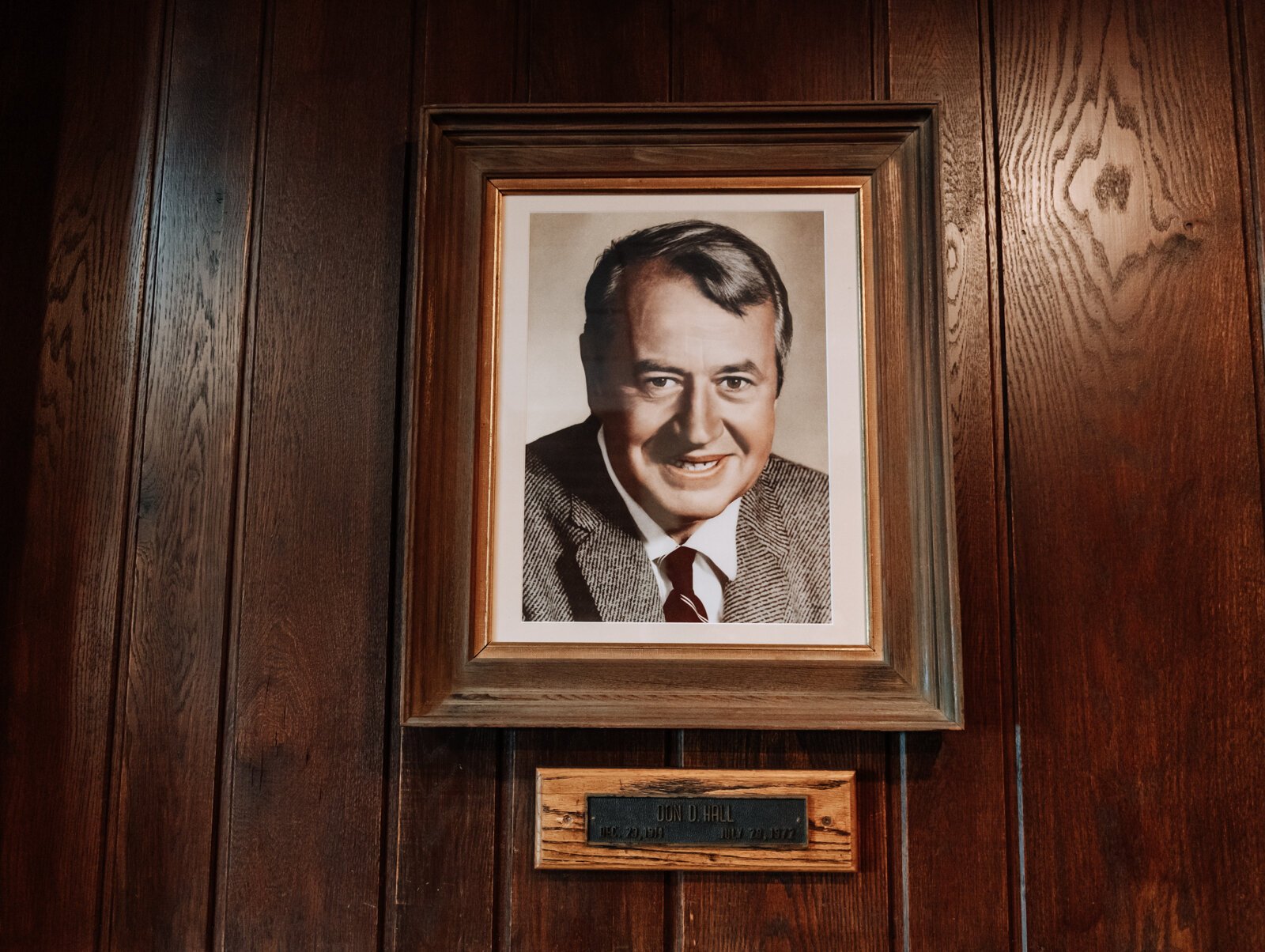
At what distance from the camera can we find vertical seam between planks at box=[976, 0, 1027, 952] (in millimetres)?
997

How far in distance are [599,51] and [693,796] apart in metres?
0.86

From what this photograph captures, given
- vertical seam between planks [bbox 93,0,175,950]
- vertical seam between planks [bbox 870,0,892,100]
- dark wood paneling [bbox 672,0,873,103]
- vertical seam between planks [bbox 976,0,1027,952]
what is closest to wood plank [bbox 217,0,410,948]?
vertical seam between planks [bbox 93,0,175,950]

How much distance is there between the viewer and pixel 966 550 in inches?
40.8

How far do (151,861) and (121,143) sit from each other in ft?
2.71

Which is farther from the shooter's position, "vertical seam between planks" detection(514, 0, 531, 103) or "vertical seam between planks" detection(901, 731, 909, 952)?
"vertical seam between planks" detection(514, 0, 531, 103)

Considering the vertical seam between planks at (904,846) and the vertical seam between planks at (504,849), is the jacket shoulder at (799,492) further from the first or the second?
the vertical seam between planks at (504,849)

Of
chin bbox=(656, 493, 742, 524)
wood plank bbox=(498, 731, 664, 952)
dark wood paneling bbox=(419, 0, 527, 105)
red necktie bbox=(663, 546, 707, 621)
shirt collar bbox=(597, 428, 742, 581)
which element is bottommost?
wood plank bbox=(498, 731, 664, 952)

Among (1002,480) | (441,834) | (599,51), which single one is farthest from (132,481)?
(1002,480)

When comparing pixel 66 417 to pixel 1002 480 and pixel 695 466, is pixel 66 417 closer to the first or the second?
pixel 695 466

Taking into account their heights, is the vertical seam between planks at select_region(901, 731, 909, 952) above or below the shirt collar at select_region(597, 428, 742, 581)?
below

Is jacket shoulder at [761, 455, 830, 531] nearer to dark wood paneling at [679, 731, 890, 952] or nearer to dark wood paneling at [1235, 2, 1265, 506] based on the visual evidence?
dark wood paneling at [679, 731, 890, 952]

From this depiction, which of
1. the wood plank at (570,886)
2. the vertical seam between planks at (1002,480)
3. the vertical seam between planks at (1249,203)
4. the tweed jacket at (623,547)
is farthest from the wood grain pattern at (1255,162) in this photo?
the wood plank at (570,886)

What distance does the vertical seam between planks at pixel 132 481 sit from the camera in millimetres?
1024

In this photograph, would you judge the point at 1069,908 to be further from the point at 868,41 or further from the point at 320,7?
the point at 320,7
